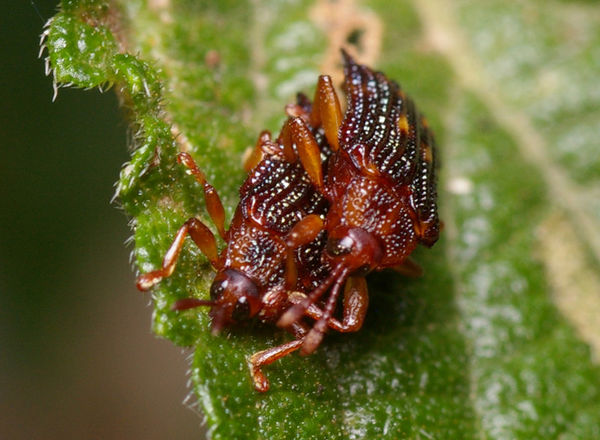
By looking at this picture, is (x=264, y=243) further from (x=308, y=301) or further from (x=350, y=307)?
(x=350, y=307)

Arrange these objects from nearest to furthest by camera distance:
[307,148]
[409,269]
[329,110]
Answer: [307,148]
[329,110]
[409,269]

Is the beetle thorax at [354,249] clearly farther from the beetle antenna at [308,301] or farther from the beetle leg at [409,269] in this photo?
the beetle leg at [409,269]

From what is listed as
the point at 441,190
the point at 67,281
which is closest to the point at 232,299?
the point at 441,190

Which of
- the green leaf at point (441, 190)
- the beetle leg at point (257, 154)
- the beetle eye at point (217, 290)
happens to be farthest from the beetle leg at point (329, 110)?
the beetle eye at point (217, 290)

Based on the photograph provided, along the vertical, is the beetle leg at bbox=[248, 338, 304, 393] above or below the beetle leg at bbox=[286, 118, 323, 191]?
below

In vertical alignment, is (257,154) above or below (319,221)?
above

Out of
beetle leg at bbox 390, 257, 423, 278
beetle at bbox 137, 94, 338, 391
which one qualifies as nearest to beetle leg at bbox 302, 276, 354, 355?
beetle at bbox 137, 94, 338, 391

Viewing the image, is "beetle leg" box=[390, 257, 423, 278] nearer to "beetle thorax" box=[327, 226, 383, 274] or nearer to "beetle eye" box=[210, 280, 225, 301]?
"beetle thorax" box=[327, 226, 383, 274]
